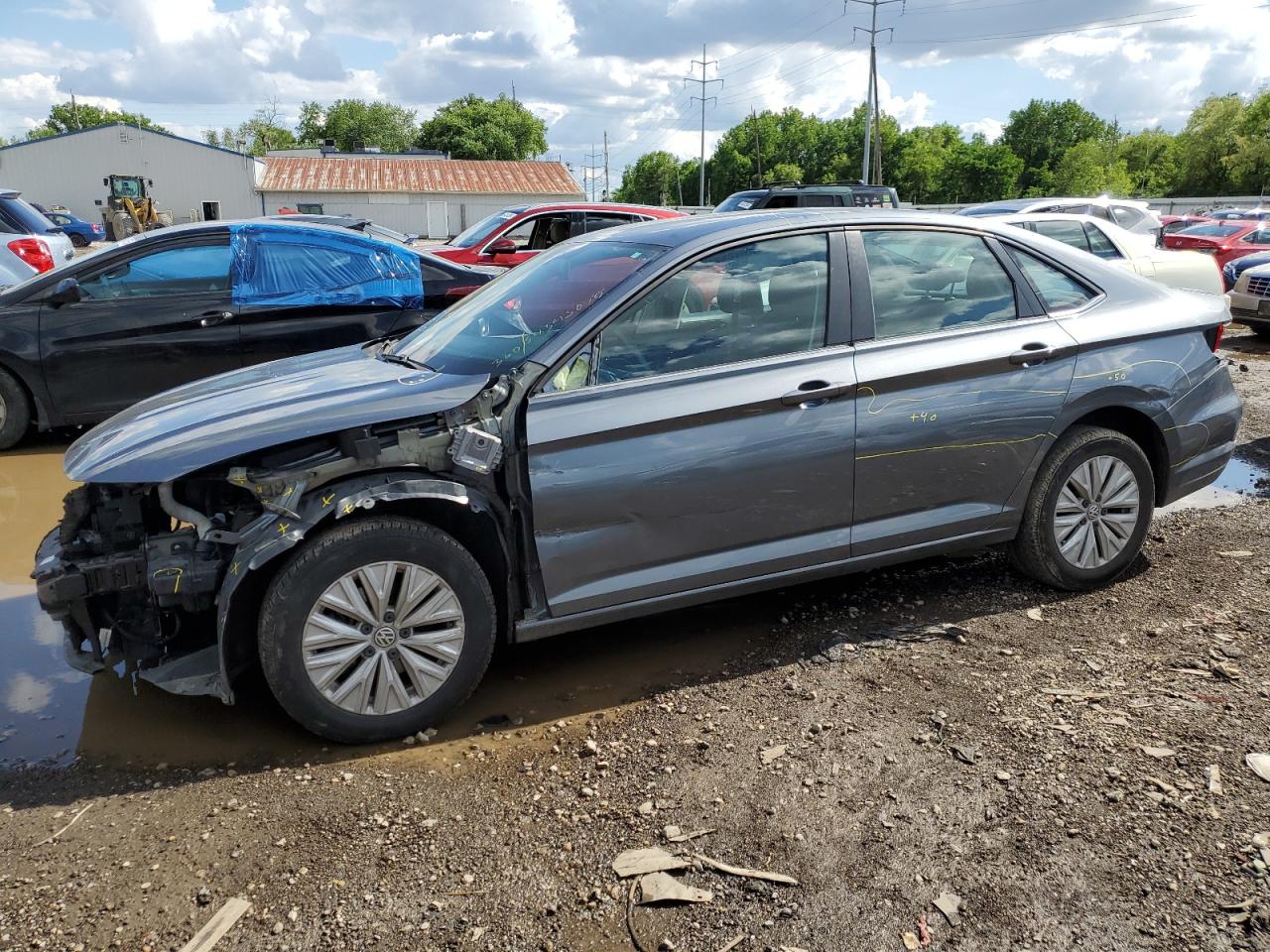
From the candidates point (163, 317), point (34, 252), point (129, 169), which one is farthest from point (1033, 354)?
point (129, 169)

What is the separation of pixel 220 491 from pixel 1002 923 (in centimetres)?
285

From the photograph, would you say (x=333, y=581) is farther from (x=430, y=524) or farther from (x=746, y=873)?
(x=746, y=873)

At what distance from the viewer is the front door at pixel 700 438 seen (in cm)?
352

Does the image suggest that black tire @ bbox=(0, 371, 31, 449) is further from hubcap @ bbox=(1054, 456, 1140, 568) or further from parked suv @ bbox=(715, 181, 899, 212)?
parked suv @ bbox=(715, 181, 899, 212)

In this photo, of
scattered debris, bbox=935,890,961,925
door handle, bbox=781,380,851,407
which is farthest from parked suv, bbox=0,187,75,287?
scattered debris, bbox=935,890,961,925

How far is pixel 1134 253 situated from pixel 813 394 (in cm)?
773

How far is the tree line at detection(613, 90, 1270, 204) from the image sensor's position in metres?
74.7

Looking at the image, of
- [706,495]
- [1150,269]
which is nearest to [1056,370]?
[706,495]

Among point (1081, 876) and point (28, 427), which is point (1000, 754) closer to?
point (1081, 876)

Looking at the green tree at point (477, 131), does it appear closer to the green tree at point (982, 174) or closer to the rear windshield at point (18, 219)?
the green tree at point (982, 174)

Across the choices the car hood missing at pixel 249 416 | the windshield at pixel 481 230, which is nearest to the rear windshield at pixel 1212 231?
the windshield at pixel 481 230

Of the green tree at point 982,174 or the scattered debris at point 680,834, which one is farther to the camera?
the green tree at point 982,174

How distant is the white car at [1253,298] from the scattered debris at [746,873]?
12595 mm

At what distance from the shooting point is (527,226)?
1302cm
